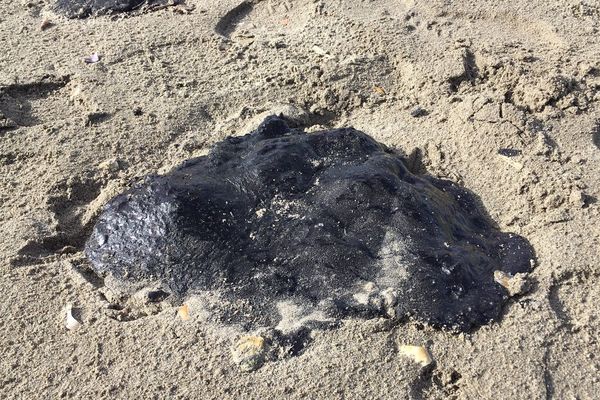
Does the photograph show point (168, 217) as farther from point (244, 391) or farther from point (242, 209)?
point (244, 391)

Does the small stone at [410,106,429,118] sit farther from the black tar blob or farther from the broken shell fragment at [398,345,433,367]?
the black tar blob

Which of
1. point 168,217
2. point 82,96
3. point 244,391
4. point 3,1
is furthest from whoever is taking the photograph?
point 3,1

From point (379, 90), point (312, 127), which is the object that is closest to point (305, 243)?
point (312, 127)

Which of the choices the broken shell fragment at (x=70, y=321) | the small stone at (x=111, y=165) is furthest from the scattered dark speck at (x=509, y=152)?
the broken shell fragment at (x=70, y=321)

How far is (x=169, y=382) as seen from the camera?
7.38 ft

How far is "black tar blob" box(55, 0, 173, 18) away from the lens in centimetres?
420

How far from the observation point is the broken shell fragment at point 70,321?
2.44 m

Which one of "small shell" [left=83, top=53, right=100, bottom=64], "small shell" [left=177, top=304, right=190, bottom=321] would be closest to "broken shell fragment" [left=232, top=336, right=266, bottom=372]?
"small shell" [left=177, top=304, right=190, bottom=321]

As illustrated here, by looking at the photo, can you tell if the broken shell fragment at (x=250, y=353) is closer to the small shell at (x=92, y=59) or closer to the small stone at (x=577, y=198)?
the small stone at (x=577, y=198)

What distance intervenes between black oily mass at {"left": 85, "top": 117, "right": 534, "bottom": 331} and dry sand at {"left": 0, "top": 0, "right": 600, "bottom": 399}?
0.11 m

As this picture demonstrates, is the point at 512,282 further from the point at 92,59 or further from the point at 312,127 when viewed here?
the point at 92,59

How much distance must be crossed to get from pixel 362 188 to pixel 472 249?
1.55ft

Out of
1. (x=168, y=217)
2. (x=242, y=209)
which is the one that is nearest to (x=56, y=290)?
(x=168, y=217)

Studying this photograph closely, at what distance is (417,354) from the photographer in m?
2.29
